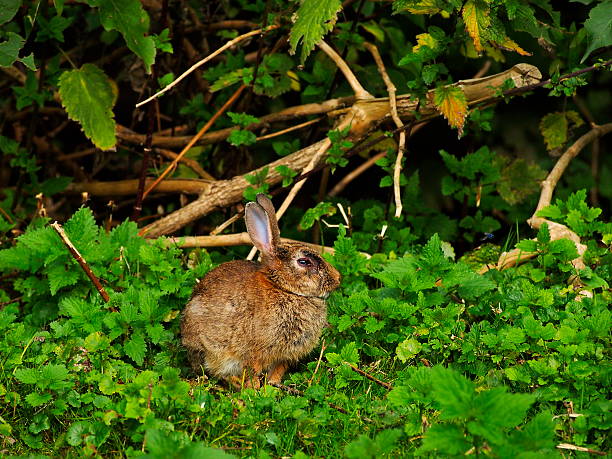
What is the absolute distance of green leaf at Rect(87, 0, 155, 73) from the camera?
16.0 ft

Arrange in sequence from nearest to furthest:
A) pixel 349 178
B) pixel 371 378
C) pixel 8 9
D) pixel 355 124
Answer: pixel 371 378 < pixel 8 9 < pixel 355 124 < pixel 349 178

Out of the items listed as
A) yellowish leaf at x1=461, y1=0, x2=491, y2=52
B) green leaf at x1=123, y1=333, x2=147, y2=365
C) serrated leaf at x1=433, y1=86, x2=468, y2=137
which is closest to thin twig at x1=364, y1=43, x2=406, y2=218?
serrated leaf at x1=433, y1=86, x2=468, y2=137

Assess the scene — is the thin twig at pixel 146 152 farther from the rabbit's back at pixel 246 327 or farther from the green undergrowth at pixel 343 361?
the rabbit's back at pixel 246 327

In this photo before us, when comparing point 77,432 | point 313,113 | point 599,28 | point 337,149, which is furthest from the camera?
point 313,113

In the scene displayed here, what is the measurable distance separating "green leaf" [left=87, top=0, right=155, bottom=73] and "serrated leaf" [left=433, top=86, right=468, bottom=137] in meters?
1.69

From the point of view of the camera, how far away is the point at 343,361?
4.13 metres

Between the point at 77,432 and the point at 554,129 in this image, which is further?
the point at 554,129

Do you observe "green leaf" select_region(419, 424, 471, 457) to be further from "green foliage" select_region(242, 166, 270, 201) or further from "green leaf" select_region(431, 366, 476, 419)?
"green foliage" select_region(242, 166, 270, 201)

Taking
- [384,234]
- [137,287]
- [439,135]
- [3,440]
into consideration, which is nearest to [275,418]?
[3,440]

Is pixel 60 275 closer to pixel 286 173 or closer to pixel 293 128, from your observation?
pixel 286 173

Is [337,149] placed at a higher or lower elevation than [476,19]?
lower

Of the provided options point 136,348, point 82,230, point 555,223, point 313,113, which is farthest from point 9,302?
point 555,223

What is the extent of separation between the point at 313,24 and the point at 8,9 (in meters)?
1.76

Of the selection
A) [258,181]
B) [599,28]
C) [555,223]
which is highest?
[599,28]
